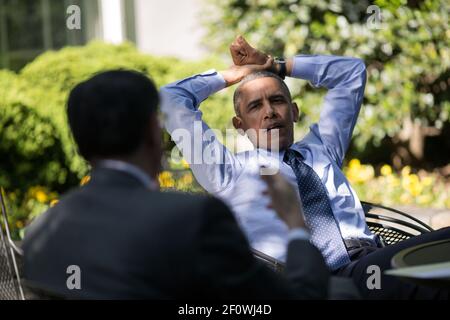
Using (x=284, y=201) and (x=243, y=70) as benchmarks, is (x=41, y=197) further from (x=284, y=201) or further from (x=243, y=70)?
(x=284, y=201)

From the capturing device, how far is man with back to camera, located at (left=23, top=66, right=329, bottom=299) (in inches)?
75.1

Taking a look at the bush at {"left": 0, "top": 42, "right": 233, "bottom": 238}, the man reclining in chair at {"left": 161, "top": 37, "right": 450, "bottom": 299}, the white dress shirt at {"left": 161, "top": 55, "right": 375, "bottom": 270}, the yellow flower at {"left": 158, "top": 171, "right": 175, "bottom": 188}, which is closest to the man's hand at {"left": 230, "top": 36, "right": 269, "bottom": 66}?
the man reclining in chair at {"left": 161, "top": 37, "right": 450, "bottom": 299}

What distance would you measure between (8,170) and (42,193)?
52 cm

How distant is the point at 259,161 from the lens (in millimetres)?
3533

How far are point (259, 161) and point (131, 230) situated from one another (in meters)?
1.65

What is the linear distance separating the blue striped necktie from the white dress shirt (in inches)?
1.6

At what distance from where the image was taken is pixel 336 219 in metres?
3.48

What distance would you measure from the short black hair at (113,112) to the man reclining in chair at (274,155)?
134 centimetres

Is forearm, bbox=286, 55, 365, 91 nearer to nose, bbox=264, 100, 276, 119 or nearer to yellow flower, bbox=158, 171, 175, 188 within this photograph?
nose, bbox=264, 100, 276, 119

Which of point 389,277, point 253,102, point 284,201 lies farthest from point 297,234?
point 253,102

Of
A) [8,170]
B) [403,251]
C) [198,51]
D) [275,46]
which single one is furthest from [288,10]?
[403,251]

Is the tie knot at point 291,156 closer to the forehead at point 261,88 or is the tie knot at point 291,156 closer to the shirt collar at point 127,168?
the forehead at point 261,88

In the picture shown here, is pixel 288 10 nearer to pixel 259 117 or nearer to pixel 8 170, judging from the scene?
pixel 8 170

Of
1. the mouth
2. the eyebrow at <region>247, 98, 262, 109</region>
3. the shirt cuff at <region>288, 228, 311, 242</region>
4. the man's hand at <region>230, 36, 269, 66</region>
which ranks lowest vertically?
the mouth
